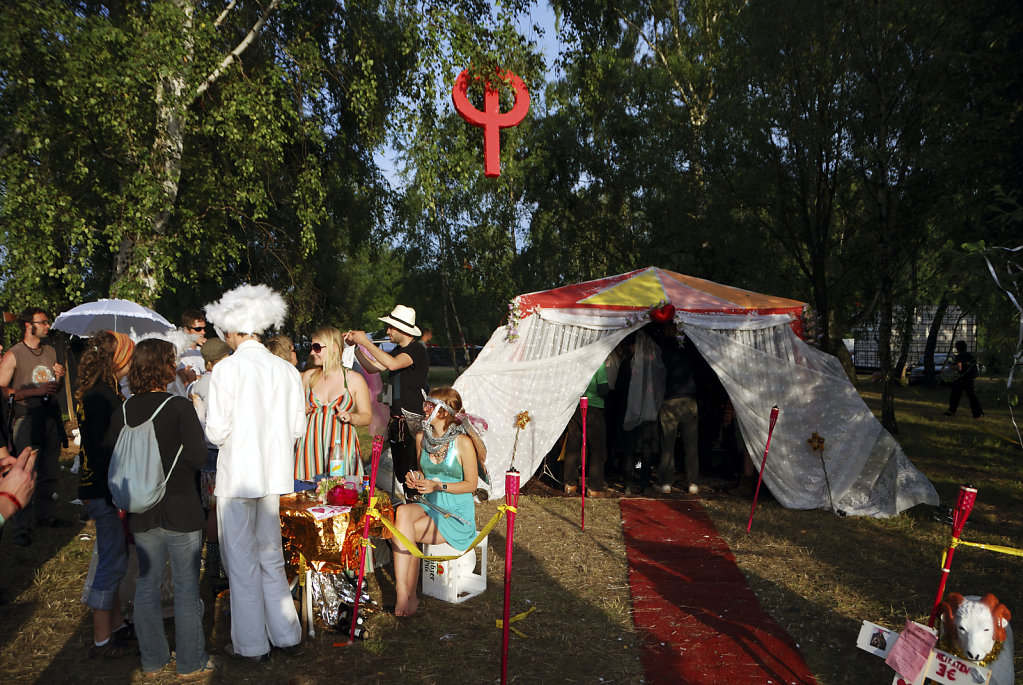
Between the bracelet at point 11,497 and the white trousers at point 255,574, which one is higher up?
the bracelet at point 11,497

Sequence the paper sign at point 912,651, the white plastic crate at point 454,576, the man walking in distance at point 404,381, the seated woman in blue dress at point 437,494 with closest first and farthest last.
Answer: the paper sign at point 912,651 < the seated woman in blue dress at point 437,494 < the white plastic crate at point 454,576 < the man walking in distance at point 404,381

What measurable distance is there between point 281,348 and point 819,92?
11035 mm

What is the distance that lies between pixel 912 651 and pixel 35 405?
676cm

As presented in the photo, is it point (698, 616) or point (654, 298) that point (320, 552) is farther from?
point (654, 298)

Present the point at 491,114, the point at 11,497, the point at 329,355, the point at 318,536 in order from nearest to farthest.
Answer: the point at 11,497 < the point at 318,536 < the point at 329,355 < the point at 491,114

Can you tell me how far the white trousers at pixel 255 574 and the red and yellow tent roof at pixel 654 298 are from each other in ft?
15.7

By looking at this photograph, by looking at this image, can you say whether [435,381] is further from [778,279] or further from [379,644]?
[379,644]

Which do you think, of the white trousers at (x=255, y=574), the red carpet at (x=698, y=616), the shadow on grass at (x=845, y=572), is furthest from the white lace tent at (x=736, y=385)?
the white trousers at (x=255, y=574)

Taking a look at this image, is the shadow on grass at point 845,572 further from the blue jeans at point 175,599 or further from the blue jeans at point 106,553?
the blue jeans at point 106,553

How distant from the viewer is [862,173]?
1259 centimetres

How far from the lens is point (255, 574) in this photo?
3746 mm

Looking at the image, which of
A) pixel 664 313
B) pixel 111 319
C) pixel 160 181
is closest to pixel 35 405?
pixel 111 319

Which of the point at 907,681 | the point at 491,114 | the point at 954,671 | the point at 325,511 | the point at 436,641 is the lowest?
the point at 436,641

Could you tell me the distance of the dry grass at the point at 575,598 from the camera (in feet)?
12.7
